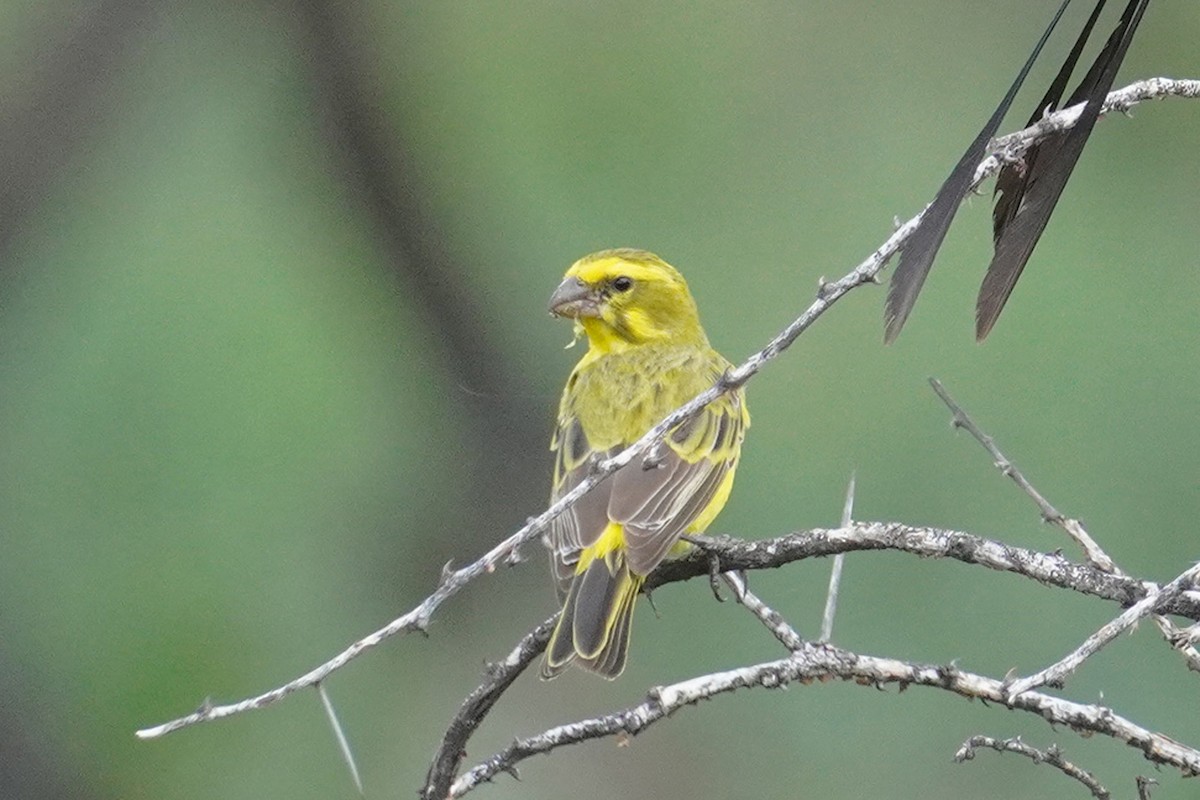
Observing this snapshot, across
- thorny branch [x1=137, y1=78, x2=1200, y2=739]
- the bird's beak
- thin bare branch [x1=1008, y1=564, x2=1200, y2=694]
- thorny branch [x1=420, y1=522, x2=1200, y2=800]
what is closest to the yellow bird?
the bird's beak

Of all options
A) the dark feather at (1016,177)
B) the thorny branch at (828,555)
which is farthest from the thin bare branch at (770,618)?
the dark feather at (1016,177)

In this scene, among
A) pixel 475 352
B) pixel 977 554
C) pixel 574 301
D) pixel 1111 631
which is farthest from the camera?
pixel 475 352

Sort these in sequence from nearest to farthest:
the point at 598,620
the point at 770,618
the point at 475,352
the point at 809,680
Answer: the point at 809,680 → the point at 770,618 → the point at 598,620 → the point at 475,352

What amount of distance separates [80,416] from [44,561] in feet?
1.75

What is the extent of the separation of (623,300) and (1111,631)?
238 centimetres

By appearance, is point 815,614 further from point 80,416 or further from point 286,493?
point 80,416

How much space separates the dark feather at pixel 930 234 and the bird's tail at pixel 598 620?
1.29 metres

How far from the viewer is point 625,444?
12.2ft

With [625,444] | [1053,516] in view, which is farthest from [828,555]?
[625,444]

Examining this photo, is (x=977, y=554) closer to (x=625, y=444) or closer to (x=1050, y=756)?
(x=1050, y=756)

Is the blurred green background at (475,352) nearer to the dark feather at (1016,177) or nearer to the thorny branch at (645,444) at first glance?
the dark feather at (1016,177)

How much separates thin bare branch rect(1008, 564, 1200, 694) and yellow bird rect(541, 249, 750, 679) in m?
0.99

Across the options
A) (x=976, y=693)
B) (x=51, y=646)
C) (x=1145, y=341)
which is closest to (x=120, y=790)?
(x=51, y=646)

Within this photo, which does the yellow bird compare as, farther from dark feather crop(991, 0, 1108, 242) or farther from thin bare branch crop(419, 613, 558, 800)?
dark feather crop(991, 0, 1108, 242)
